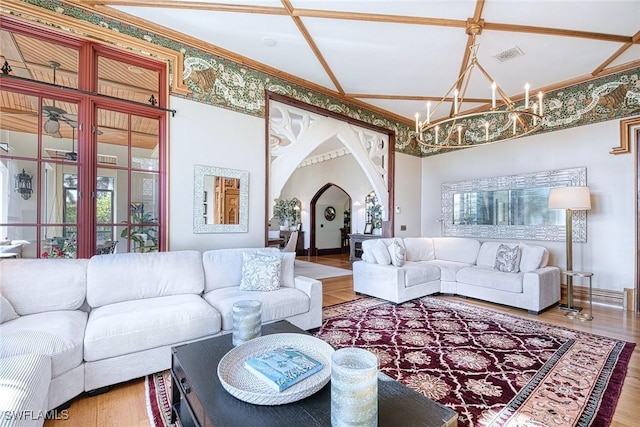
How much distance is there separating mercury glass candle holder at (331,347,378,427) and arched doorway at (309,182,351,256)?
8.34 metres

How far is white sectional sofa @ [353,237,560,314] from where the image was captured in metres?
3.84

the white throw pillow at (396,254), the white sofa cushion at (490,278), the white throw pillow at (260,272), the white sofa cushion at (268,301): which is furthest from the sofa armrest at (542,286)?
the white throw pillow at (260,272)

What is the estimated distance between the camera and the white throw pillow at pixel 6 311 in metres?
1.96

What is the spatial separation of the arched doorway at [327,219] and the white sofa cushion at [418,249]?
14.4 feet

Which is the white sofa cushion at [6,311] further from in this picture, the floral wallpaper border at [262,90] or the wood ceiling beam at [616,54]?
the wood ceiling beam at [616,54]

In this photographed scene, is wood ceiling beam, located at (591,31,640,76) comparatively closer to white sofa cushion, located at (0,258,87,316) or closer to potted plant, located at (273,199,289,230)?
white sofa cushion, located at (0,258,87,316)

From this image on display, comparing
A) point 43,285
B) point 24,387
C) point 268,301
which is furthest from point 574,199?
point 43,285

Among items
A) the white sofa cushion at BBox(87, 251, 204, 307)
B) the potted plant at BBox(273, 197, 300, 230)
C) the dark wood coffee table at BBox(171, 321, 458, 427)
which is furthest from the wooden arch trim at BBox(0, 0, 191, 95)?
the potted plant at BBox(273, 197, 300, 230)

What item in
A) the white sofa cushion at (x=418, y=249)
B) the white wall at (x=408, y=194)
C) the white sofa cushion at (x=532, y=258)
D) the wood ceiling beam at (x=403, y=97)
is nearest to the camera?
the white sofa cushion at (x=532, y=258)

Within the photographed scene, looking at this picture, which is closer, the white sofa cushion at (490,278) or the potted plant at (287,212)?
the white sofa cushion at (490,278)

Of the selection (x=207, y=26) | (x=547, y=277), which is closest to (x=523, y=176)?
(x=547, y=277)

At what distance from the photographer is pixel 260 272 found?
9.79ft

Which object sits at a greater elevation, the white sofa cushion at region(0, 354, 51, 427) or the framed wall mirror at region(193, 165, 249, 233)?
the framed wall mirror at region(193, 165, 249, 233)

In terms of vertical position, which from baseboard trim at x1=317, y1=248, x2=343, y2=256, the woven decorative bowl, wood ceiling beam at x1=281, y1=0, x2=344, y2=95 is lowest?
baseboard trim at x1=317, y1=248, x2=343, y2=256
